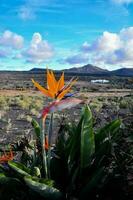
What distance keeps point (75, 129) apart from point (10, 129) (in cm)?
1226

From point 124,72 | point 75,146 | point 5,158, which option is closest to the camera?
point 5,158

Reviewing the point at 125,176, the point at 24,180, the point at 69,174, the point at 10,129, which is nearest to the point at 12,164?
the point at 24,180

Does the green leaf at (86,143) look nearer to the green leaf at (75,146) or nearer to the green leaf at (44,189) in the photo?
the green leaf at (75,146)

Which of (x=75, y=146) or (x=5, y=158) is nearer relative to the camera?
(x=5, y=158)

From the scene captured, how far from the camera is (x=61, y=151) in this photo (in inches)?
179

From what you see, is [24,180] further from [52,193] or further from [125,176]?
[125,176]

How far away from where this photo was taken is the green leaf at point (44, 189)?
12.6ft

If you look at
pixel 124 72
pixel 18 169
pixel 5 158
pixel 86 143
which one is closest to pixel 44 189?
pixel 18 169

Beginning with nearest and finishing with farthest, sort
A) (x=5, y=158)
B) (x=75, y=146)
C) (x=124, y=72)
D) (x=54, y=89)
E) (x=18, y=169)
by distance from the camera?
(x=54, y=89) → (x=18, y=169) → (x=5, y=158) → (x=75, y=146) → (x=124, y=72)

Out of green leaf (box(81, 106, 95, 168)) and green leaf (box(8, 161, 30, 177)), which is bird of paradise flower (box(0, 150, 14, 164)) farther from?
green leaf (box(81, 106, 95, 168))

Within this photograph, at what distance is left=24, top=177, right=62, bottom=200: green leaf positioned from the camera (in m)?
3.83

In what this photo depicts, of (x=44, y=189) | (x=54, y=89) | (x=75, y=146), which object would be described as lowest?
(x=44, y=189)

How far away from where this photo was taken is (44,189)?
390 cm

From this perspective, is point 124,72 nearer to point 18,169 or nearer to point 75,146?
point 75,146
